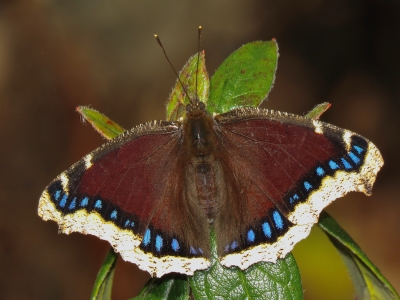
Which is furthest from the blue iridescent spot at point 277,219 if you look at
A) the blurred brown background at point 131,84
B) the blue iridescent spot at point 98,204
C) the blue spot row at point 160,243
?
the blurred brown background at point 131,84

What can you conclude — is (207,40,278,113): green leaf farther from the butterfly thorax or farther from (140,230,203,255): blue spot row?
(140,230,203,255): blue spot row

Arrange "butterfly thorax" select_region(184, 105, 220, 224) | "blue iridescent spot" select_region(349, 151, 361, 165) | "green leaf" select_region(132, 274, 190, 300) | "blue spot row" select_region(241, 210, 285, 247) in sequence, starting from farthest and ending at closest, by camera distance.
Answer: "butterfly thorax" select_region(184, 105, 220, 224)
"green leaf" select_region(132, 274, 190, 300)
"blue spot row" select_region(241, 210, 285, 247)
"blue iridescent spot" select_region(349, 151, 361, 165)

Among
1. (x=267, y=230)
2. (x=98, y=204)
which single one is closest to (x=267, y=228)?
(x=267, y=230)

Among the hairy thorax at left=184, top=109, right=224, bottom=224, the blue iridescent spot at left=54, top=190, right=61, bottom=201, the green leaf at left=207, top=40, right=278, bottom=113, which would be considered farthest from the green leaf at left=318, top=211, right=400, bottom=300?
the blue iridescent spot at left=54, top=190, right=61, bottom=201

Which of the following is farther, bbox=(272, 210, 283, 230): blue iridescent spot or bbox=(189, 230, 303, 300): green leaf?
bbox=(272, 210, 283, 230): blue iridescent spot

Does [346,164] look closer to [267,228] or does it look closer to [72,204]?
[267,228]

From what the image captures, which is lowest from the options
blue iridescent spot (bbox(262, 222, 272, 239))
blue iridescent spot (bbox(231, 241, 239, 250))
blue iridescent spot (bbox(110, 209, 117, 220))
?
blue iridescent spot (bbox(231, 241, 239, 250))

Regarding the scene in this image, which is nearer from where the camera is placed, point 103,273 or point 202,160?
point 103,273
